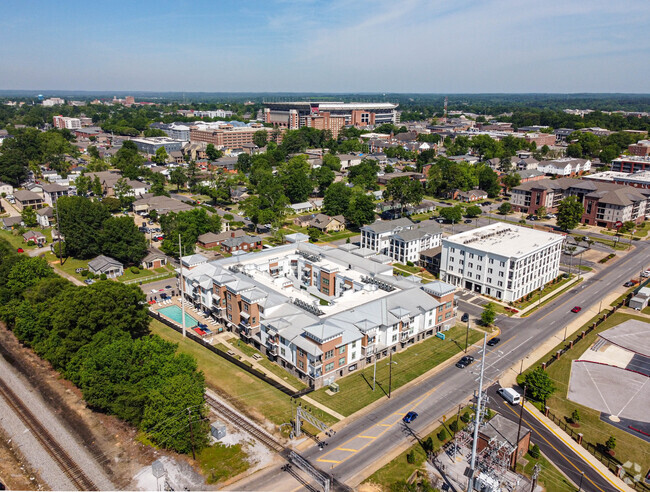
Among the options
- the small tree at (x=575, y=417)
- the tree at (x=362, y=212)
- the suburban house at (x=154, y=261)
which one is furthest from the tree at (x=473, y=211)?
the small tree at (x=575, y=417)

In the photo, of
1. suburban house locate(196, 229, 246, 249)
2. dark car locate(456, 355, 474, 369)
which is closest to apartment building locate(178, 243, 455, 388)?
dark car locate(456, 355, 474, 369)

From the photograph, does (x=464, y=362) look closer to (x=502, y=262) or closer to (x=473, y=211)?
(x=502, y=262)

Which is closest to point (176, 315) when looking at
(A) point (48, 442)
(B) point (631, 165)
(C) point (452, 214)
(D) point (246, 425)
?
(A) point (48, 442)

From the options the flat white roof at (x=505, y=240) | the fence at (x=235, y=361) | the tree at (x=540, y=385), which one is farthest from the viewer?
the flat white roof at (x=505, y=240)

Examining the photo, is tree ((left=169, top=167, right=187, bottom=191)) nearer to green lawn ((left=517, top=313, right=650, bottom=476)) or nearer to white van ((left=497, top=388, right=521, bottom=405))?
green lawn ((left=517, top=313, right=650, bottom=476))

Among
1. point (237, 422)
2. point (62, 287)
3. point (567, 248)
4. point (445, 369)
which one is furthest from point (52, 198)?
point (567, 248)

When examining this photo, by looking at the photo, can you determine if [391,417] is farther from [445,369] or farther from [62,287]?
[62,287]

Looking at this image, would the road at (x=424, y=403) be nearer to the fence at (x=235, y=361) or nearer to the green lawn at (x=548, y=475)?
the fence at (x=235, y=361)
